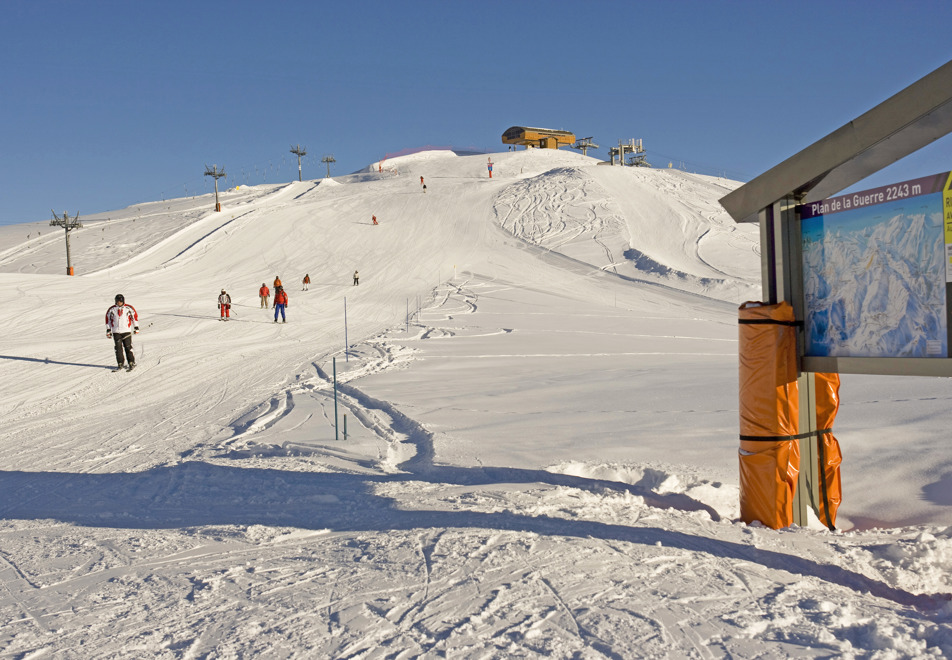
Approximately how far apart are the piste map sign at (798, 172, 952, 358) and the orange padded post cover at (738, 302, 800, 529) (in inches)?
12.7

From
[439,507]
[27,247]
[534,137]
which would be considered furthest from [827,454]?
[534,137]

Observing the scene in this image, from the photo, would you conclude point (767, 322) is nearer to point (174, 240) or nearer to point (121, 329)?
point (121, 329)

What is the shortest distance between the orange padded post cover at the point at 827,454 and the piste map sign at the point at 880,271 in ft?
1.70

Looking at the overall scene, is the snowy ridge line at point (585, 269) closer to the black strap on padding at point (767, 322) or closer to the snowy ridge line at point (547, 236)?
the snowy ridge line at point (547, 236)

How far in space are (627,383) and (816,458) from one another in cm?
602

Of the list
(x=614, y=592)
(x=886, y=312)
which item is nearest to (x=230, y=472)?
(x=614, y=592)

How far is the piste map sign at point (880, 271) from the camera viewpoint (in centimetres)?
482

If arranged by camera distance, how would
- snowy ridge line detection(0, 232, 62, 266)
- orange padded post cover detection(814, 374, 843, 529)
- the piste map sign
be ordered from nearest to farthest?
1. the piste map sign
2. orange padded post cover detection(814, 374, 843, 529)
3. snowy ridge line detection(0, 232, 62, 266)

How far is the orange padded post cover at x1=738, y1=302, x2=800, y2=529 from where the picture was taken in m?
5.55

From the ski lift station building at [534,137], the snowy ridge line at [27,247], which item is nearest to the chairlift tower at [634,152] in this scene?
the ski lift station building at [534,137]

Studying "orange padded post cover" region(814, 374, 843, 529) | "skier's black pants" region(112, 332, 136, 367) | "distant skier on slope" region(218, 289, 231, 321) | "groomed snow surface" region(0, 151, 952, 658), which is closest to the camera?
"groomed snow surface" region(0, 151, 952, 658)

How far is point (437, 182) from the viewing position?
65.1 meters

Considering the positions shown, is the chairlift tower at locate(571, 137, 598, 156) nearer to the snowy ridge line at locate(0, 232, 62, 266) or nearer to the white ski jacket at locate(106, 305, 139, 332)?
the snowy ridge line at locate(0, 232, 62, 266)

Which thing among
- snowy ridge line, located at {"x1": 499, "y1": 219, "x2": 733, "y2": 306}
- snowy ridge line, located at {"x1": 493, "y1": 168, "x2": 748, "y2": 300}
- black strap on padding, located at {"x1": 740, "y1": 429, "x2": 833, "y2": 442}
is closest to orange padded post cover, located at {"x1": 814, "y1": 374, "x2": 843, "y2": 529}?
black strap on padding, located at {"x1": 740, "y1": 429, "x2": 833, "y2": 442}
